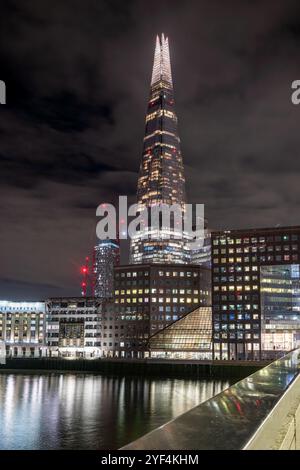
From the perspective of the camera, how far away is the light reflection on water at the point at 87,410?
44.8m

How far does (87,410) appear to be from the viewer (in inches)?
2496

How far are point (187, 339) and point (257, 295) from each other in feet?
73.7

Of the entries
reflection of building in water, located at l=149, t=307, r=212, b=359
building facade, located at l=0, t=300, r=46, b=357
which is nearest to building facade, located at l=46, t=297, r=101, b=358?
building facade, located at l=0, t=300, r=46, b=357

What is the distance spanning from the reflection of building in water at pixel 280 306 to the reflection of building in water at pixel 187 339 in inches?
626

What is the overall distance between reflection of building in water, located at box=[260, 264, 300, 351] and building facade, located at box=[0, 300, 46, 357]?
72.3 meters

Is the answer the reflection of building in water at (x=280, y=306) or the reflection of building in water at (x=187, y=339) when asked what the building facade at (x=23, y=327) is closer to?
the reflection of building in water at (x=187, y=339)

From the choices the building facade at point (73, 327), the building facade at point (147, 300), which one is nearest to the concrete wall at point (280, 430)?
the building facade at point (147, 300)

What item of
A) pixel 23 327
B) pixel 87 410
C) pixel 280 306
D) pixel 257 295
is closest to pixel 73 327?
pixel 23 327

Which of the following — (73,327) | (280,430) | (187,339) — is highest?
(280,430)

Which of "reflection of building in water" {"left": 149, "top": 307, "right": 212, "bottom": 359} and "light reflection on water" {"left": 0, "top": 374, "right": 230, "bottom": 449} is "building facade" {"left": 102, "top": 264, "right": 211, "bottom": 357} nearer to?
"reflection of building in water" {"left": 149, "top": 307, "right": 212, "bottom": 359}

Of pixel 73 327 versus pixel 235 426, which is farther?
pixel 73 327

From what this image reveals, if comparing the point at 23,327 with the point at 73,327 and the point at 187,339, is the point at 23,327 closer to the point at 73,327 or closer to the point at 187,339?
the point at 73,327

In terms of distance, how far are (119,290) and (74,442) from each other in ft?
385

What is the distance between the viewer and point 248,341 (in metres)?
132
